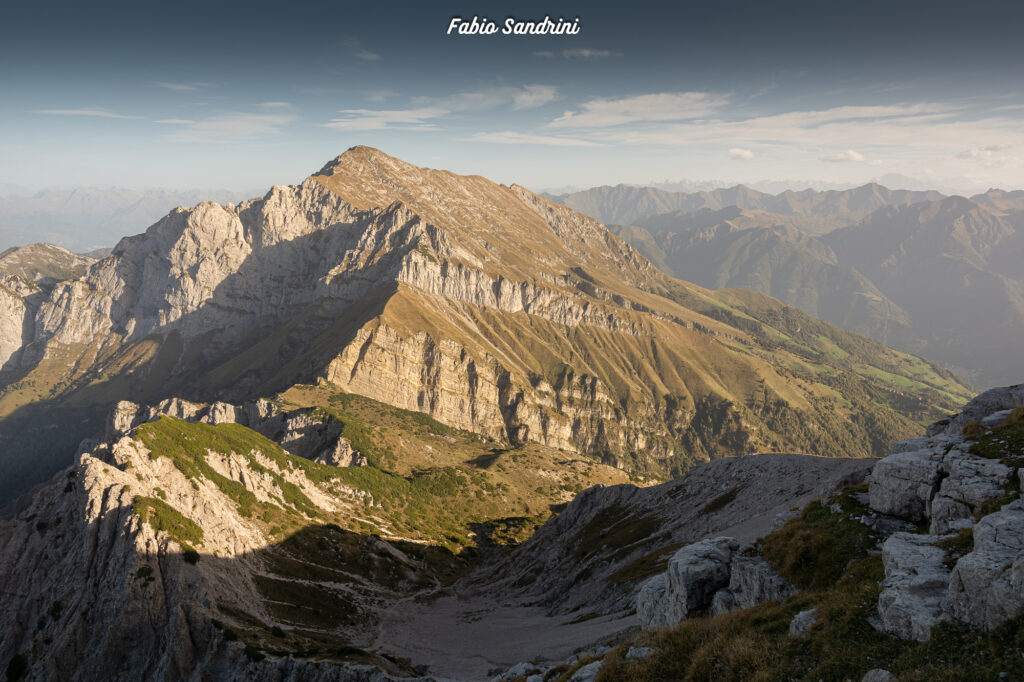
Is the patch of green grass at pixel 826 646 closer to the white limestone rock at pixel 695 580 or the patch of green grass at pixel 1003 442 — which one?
the white limestone rock at pixel 695 580

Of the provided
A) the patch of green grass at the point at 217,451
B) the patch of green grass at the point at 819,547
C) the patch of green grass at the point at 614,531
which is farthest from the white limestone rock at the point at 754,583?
the patch of green grass at the point at 217,451

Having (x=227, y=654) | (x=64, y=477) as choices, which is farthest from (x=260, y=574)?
(x=64, y=477)

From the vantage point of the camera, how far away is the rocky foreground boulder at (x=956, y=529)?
64.7 feet

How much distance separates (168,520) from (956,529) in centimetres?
9538

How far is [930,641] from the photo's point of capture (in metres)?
19.6

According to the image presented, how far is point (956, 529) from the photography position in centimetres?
2872

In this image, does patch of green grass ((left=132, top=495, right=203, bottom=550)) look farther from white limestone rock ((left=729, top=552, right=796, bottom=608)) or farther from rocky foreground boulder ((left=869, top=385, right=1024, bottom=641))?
rocky foreground boulder ((left=869, top=385, right=1024, bottom=641))

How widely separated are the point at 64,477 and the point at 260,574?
3962 cm

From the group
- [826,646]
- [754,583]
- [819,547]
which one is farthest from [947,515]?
[826,646]

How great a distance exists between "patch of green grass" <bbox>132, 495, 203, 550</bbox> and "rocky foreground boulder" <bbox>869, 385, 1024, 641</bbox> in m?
87.9

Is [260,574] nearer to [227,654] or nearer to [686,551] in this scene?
[227,654]

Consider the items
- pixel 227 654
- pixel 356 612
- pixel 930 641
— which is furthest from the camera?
pixel 356 612

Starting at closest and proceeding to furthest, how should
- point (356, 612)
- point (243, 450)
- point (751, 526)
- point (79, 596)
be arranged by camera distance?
point (79, 596)
point (751, 526)
point (356, 612)
point (243, 450)

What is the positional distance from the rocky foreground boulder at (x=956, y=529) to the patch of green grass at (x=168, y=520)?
289 ft
